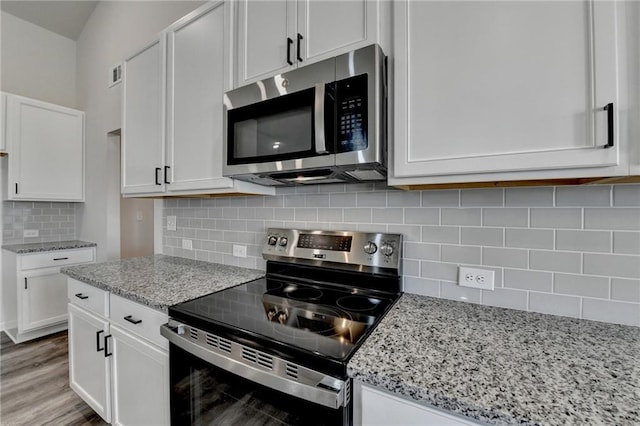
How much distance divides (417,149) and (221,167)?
3.23 ft

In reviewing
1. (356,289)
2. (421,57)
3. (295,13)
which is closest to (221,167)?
(295,13)

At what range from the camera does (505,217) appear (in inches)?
42.7

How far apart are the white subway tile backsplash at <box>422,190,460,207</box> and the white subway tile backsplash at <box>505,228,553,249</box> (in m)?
0.22

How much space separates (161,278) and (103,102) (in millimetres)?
2636

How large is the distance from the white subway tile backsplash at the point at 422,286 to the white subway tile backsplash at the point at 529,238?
326 mm

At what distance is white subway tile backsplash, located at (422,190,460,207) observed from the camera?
117 centimetres

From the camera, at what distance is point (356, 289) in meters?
1.31

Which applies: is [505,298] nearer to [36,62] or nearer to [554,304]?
[554,304]

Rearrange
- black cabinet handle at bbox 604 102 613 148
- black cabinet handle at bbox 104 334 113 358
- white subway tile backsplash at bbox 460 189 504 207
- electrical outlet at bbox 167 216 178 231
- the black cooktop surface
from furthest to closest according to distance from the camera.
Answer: electrical outlet at bbox 167 216 178 231, black cabinet handle at bbox 104 334 113 358, white subway tile backsplash at bbox 460 189 504 207, the black cooktop surface, black cabinet handle at bbox 604 102 613 148

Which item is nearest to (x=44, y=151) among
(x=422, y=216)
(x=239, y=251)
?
(x=239, y=251)

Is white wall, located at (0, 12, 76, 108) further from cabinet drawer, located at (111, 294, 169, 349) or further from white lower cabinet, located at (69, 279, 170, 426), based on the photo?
cabinet drawer, located at (111, 294, 169, 349)

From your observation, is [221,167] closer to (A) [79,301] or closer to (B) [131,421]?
(A) [79,301]

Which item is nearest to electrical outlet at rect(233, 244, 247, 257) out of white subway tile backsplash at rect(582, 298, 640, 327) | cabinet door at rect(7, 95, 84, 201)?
white subway tile backsplash at rect(582, 298, 640, 327)

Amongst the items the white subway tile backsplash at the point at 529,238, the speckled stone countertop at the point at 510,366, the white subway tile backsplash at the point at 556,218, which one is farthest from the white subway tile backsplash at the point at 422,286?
the white subway tile backsplash at the point at 556,218
